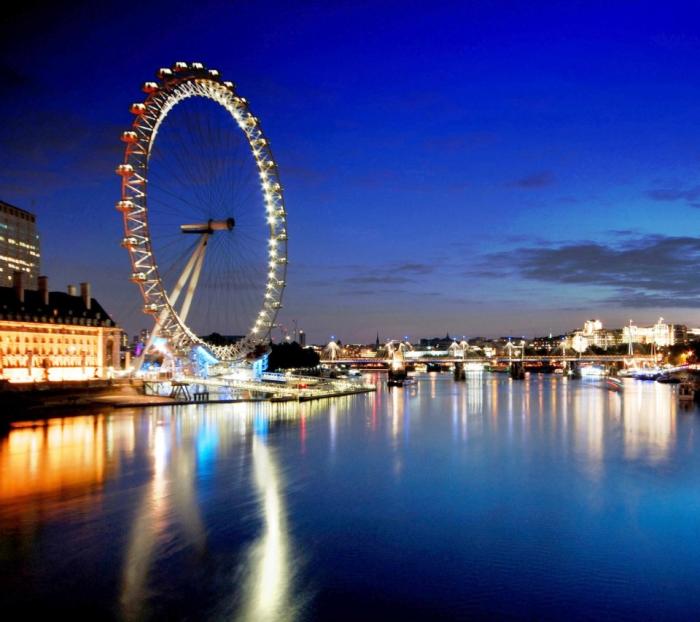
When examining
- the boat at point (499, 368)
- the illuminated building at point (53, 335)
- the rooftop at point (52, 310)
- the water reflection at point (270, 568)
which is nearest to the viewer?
the water reflection at point (270, 568)

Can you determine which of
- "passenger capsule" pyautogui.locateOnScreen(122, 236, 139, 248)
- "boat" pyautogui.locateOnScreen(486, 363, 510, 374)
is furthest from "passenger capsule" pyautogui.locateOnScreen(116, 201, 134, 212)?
"boat" pyautogui.locateOnScreen(486, 363, 510, 374)

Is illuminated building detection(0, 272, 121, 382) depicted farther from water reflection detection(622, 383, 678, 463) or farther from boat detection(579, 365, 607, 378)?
boat detection(579, 365, 607, 378)

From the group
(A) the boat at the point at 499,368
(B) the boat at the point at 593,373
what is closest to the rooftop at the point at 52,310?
(B) the boat at the point at 593,373

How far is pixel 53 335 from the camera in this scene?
48.2m

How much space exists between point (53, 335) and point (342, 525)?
3793 cm

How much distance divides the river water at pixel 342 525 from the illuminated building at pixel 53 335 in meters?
17.5

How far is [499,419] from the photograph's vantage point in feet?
126

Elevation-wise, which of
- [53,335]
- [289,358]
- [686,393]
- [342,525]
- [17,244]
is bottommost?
[686,393]

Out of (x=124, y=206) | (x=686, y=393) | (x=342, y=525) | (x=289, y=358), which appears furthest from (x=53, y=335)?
(x=686, y=393)

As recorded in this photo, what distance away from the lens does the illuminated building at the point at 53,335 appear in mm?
45219

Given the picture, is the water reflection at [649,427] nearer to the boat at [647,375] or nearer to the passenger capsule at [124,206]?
the passenger capsule at [124,206]

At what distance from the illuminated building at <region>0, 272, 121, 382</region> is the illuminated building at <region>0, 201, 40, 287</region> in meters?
26.0

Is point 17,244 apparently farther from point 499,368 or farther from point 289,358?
point 499,368

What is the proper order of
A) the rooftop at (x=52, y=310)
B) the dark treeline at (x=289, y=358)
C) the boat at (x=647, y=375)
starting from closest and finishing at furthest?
the rooftop at (x=52, y=310), the dark treeline at (x=289, y=358), the boat at (x=647, y=375)
